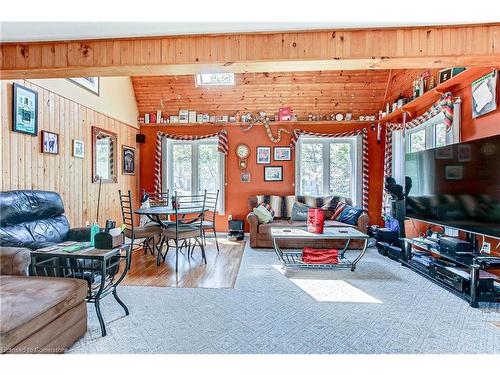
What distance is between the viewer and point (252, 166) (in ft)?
19.7

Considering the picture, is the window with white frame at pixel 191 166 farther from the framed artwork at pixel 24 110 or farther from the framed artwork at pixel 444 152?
the framed artwork at pixel 444 152

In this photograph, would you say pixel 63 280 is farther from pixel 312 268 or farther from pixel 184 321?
pixel 312 268

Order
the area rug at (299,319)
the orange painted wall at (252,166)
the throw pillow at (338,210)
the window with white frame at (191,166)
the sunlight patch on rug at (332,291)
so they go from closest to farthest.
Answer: the area rug at (299,319)
the sunlight patch on rug at (332,291)
the throw pillow at (338,210)
the orange painted wall at (252,166)
the window with white frame at (191,166)

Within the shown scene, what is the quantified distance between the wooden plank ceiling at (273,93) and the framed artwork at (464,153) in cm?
288

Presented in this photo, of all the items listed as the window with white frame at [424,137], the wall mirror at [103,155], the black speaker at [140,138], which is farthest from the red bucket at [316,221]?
the black speaker at [140,138]

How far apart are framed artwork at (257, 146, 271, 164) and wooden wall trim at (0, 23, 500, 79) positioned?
11.2 ft

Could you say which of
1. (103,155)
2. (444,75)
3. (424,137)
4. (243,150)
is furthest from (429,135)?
(103,155)

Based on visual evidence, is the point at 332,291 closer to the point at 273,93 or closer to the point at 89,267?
the point at 89,267

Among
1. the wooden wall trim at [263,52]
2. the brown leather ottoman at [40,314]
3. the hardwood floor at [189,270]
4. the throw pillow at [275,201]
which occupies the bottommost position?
the hardwood floor at [189,270]

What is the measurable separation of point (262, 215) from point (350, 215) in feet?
4.92

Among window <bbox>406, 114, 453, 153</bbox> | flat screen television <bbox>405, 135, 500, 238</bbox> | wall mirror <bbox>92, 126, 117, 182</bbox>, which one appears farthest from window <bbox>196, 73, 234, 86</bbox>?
flat screen television <bbox>405, 135, 500, 238</bbox>

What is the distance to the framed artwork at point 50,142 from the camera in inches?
137
